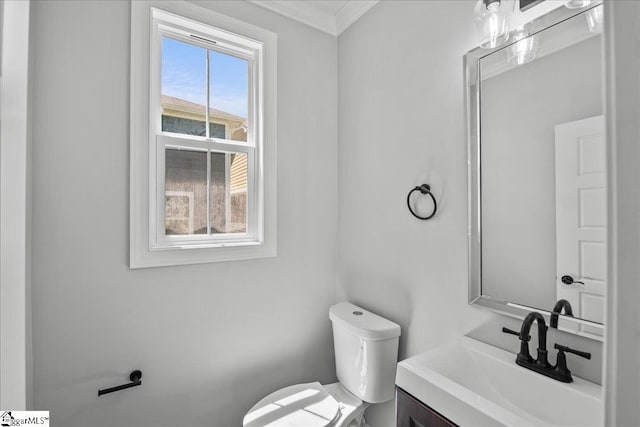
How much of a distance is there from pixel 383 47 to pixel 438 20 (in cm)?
34

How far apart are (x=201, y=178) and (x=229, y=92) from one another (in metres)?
0.51

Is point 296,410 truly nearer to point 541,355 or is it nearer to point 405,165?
point 541,355

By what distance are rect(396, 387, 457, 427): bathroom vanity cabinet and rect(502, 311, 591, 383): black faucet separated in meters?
0.35

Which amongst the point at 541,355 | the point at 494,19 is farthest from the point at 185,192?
the point at 541,355

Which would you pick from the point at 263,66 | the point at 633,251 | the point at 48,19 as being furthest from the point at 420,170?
the point at 48,19

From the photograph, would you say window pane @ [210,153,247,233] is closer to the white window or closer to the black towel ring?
the white window

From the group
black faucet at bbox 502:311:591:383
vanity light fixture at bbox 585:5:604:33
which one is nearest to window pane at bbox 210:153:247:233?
black faucet at bbox 502:311:591:383

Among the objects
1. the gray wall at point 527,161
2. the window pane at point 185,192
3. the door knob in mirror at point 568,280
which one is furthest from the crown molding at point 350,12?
the door knob in mirror at point 568,280

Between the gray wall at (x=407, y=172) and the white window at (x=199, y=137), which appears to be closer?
the gray wall at (x=407, y=172)

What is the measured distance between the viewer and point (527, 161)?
3.53 ft

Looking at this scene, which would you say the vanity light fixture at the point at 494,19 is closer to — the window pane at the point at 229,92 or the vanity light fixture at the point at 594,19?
the vanity light fixture at the point at 594,19

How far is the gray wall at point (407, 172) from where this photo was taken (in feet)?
4.13

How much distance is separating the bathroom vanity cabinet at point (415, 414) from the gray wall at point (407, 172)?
40 centimetres

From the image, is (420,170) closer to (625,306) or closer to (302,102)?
(302,102)
